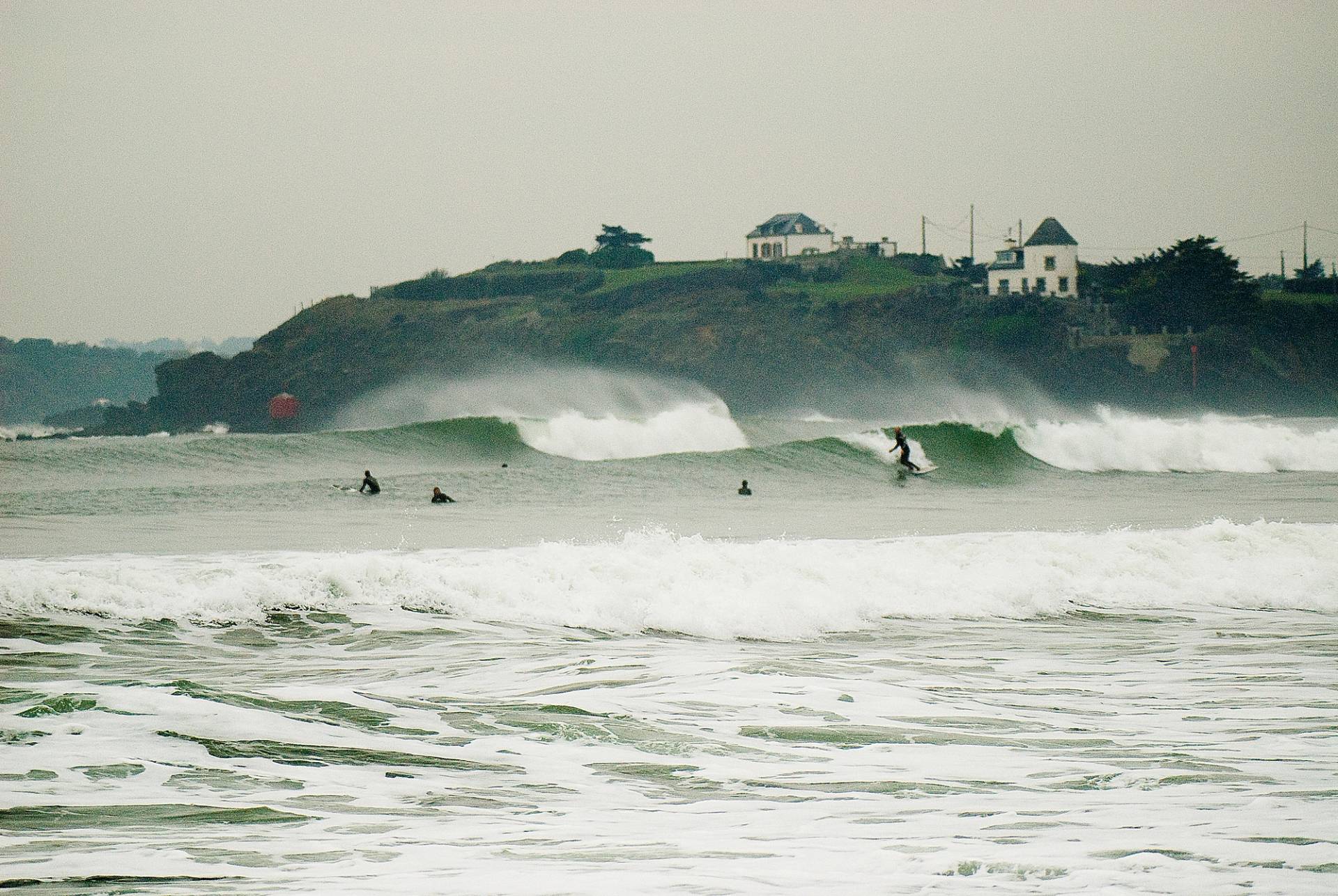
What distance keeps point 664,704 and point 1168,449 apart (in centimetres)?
3319

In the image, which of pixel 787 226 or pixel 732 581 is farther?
pixel 787 226

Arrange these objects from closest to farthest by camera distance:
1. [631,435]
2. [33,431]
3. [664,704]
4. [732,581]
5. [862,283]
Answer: [664,704]
[732,581]
[631,435]
[33,431]
[862,283]

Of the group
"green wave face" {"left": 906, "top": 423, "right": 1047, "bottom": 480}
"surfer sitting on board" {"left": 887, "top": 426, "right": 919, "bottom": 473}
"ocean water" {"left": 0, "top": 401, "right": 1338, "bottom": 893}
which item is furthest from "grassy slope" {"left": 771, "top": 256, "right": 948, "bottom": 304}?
"ocean water" {"left": 0, "top": 401, "right": 1338, "bottom": 893}

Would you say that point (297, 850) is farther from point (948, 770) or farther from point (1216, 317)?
point (1216, 317)

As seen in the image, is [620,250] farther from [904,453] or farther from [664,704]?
[664,704]

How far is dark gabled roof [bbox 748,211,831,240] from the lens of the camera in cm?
12962

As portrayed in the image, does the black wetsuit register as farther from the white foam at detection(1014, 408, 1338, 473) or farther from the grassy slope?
the grassy slope

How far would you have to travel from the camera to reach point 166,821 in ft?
20.7

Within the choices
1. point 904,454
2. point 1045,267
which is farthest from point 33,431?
point 1045,267

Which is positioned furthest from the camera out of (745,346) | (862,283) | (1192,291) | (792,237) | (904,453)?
(792,237)

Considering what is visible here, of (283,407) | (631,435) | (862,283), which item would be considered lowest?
(631,435)

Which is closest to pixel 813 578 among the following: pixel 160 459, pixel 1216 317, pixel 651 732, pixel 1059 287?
pixel 651 732

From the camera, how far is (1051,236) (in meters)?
113

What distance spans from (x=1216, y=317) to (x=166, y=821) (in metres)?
104
